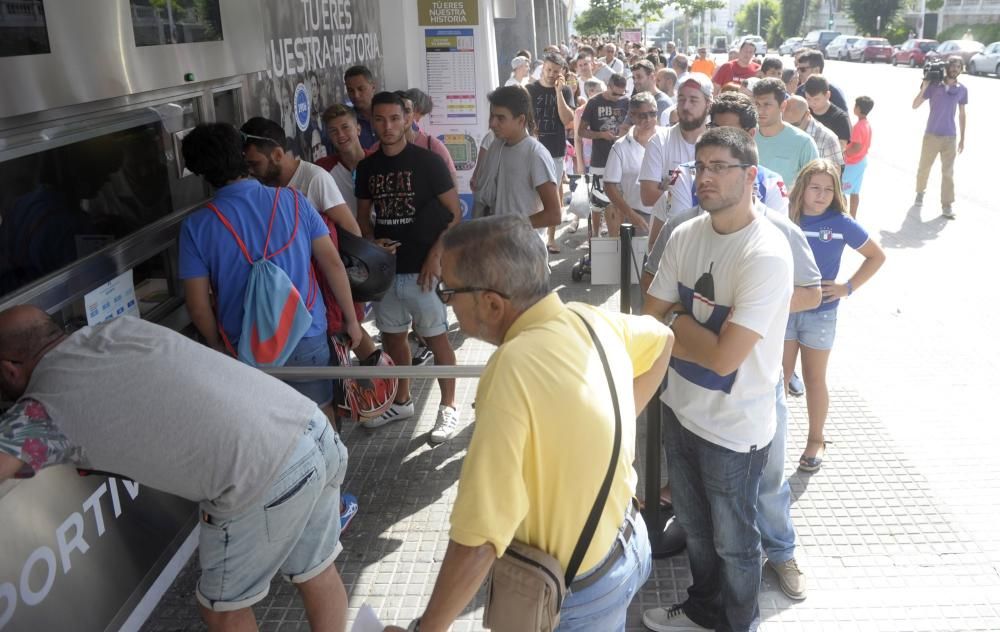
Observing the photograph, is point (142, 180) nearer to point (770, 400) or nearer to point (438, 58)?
point (770, 400)

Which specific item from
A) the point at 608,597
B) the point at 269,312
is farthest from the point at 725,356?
the point at 269,312

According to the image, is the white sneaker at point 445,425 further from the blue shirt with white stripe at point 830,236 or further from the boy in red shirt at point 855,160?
the boy in red shirt at point 855,160

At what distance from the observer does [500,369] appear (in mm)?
1797

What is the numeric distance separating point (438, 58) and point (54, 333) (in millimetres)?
5798

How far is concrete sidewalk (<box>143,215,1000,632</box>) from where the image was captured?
3514mm

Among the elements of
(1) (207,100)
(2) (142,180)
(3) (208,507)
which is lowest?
(3) (208,507)

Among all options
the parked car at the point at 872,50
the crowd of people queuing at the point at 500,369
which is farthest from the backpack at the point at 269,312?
the parked car at the point at 872,50

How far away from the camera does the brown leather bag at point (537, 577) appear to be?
73.9 inches

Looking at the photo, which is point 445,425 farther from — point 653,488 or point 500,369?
point 500,369

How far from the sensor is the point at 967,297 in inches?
285

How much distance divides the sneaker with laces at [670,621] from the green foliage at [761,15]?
293ft

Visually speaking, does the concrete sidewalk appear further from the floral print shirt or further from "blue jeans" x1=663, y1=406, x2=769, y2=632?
the floral print shirt

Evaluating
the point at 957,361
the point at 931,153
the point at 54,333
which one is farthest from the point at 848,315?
the point at 54,333

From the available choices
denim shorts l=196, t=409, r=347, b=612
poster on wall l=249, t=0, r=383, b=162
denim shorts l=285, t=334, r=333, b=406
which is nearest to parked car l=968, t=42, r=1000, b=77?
poster on wall l=249, t=0, r=383, b=162
